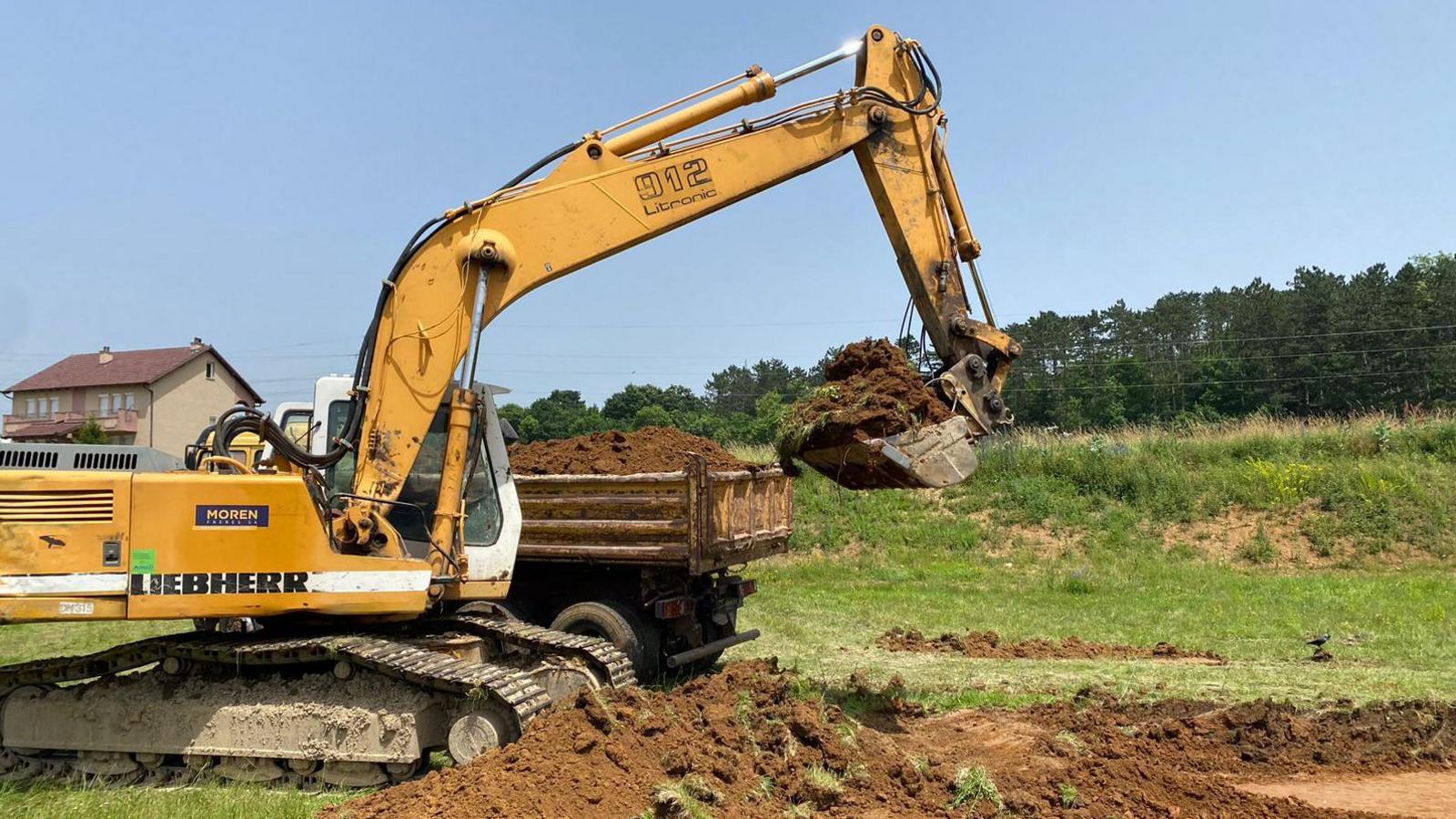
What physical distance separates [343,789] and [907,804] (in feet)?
10.8

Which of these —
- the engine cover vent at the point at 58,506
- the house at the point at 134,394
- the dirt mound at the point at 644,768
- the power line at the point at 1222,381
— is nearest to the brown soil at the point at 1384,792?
the dirt mound at the point at 644,768

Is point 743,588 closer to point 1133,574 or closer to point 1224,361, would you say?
point 1133,574

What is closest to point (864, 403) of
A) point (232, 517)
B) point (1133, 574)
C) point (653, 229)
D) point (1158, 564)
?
point (653, 229)

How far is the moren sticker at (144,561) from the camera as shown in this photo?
608 cm

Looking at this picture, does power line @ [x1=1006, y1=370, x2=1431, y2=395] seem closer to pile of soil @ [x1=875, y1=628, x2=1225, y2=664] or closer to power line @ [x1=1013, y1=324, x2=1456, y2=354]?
power line @ [x1=1013, y1=324, x2=1456, y2=354]

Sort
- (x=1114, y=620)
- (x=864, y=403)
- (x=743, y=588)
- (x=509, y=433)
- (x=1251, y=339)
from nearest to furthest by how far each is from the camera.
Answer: (x=864, y=403) < (x=509, y=433) < (x=743, y=588) < (x=1114, y=620) < (x=1251, y=339)

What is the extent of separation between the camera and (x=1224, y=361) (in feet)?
167

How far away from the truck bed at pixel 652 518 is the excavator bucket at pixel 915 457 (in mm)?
1709

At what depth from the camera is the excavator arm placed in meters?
6.80

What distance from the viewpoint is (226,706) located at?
6.43m

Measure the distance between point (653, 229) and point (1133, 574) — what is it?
13.0 metres

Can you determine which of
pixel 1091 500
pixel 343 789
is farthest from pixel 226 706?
pixel 1091 500

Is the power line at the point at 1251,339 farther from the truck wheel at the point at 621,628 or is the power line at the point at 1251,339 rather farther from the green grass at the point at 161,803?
the green grass at the point at 161,803

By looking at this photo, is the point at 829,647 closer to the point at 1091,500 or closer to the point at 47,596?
the point at 47,596
